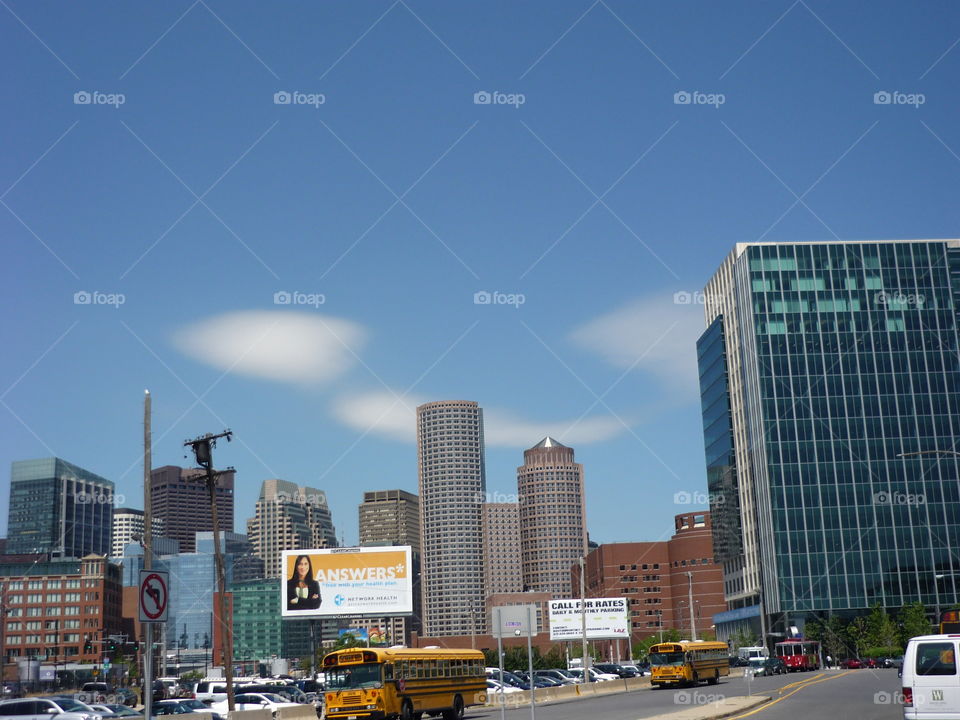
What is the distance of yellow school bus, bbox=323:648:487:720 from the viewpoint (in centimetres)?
3400

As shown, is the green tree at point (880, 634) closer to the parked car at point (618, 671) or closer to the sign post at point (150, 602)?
the parked car at point (618, 671)

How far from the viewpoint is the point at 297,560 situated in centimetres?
8575

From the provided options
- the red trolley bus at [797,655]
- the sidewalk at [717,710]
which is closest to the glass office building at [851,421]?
the red trolley bus at [797,655]

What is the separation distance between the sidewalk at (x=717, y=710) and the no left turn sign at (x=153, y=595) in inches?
754

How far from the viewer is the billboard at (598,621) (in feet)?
385

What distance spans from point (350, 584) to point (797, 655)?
38.9 meters

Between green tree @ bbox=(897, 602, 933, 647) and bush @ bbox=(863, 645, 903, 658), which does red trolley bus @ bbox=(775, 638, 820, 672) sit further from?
green tree @ bbox=(897, 602, 933, 647)

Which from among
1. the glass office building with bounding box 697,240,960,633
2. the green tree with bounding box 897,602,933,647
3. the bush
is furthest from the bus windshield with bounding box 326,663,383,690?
the glass office building with bounding box 697,240,960,633

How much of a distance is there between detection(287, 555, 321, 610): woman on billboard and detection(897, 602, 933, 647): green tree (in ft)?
217

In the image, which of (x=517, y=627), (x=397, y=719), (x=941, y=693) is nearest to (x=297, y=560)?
Answer: (x=397, y=719)

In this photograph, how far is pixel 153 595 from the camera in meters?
15.7

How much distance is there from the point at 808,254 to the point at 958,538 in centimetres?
4064

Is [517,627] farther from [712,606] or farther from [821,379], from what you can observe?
[712,606]

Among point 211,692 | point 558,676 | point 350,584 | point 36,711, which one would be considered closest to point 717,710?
point 36,711
